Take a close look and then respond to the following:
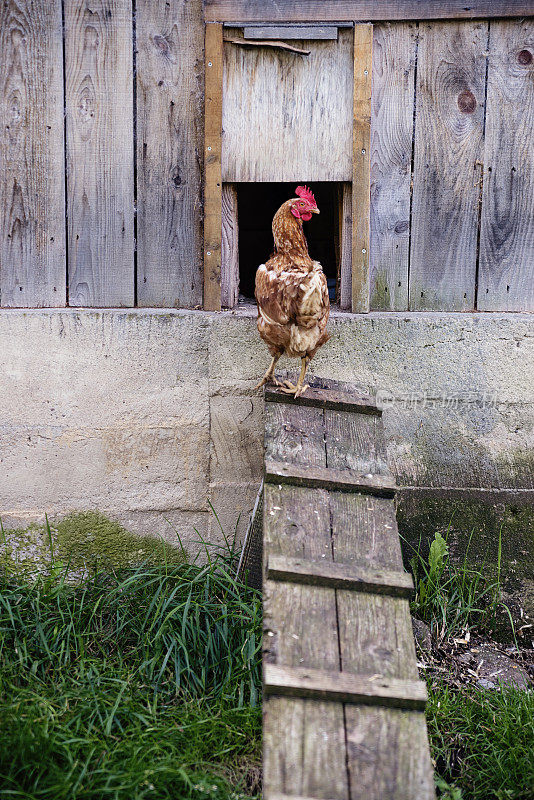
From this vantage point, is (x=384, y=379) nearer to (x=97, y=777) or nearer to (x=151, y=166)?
(x=151, y=166)

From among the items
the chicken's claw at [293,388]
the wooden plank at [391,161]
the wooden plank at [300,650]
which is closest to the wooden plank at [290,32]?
the wooden plank at [391,161]

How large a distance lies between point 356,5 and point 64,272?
1757mm

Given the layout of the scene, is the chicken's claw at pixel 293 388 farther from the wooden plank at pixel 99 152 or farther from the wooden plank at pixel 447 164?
the wooden plank at pixel 99 152

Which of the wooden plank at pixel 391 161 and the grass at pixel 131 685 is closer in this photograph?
the grass at pixel 131 685

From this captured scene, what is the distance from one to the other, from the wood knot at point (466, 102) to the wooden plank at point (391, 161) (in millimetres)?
219

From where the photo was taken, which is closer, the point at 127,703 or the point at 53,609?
the point at 127,703

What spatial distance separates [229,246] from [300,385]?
79 cm

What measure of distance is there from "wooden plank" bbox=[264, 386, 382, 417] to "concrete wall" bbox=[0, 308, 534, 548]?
28 cm

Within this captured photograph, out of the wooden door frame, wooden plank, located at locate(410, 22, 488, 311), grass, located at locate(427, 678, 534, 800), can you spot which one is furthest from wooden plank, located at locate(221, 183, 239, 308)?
grass, located at locate(427, 678, 534, 800)

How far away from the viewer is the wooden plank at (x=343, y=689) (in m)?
1.85

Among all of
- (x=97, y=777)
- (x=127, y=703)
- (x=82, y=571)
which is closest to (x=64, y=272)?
(x=82, y=571)

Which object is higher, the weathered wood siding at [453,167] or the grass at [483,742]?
the weathered wood siding at [453,167]

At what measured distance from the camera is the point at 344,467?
274cm

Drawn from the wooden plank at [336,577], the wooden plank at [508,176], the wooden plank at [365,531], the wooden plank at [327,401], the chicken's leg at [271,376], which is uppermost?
the wooden plank at [508,176]
